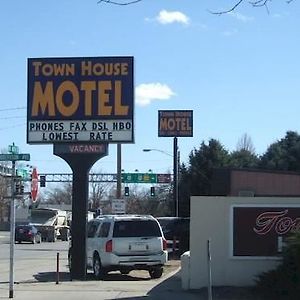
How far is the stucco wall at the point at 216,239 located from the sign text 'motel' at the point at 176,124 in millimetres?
33488

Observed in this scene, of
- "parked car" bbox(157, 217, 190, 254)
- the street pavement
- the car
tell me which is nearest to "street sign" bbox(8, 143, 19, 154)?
the street pavement

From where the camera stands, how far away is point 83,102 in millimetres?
20312

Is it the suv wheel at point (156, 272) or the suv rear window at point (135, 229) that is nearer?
the suv rear window at point (135, 229)

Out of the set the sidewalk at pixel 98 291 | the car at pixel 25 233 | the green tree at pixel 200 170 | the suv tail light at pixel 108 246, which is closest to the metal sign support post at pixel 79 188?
the suv tail light at pixel 108 246

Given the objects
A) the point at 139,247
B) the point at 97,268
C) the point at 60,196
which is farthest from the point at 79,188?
the point at 60,196

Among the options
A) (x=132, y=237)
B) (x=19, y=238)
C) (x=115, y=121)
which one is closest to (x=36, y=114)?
(x=115, y=121)

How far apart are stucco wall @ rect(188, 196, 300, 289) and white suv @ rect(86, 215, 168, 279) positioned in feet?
16.4

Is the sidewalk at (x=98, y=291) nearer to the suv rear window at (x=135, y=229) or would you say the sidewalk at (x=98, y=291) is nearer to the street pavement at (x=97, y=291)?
the street pavement at (x=97, y=291)

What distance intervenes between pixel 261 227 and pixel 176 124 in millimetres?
34383

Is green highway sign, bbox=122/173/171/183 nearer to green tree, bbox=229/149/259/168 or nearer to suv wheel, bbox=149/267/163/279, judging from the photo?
green tree, bbox=229/149/259/168

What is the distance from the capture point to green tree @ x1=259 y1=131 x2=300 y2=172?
61312 millimetres

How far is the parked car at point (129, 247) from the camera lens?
20516 mm

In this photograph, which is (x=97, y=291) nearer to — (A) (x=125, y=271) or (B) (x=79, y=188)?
(B) (x=79, y=188)

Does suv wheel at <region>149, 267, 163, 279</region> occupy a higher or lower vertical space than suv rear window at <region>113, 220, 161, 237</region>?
lower
